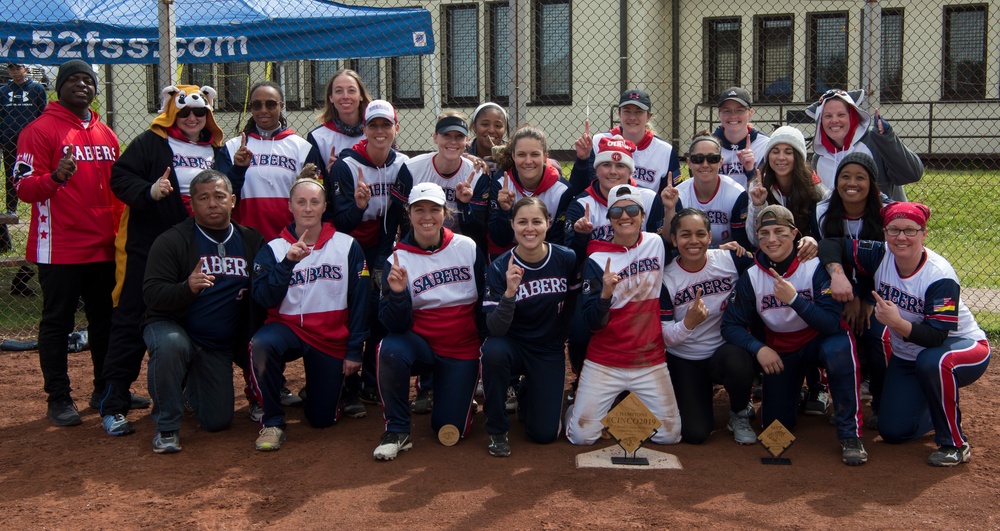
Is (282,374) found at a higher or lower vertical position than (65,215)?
lower

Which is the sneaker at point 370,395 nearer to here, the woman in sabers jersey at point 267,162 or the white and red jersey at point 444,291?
the white and red jersey at point 444,291

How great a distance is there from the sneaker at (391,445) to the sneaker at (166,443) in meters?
1.10

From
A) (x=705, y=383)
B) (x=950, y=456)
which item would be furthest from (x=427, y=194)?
(x=950, y=456)

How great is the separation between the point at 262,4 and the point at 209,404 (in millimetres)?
4769

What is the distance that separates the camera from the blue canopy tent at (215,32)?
7.92m

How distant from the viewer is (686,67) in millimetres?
15586

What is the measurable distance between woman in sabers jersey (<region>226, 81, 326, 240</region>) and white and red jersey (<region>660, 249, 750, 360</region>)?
242 cm

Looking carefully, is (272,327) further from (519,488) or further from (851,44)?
(851,44)

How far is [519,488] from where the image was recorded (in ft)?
14.5

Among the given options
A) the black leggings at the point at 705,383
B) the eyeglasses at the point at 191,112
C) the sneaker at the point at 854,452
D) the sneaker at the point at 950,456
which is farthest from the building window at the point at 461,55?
the sneaker at the point at 950,456

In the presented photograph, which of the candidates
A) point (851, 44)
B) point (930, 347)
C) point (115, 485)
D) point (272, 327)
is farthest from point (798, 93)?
point (115, 485)

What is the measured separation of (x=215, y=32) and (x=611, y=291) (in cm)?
531

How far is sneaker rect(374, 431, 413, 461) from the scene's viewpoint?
4809 mm

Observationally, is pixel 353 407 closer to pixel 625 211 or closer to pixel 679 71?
pixel 625 211
